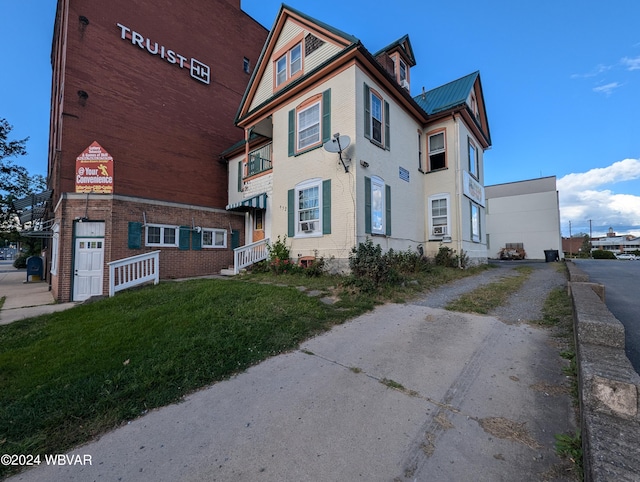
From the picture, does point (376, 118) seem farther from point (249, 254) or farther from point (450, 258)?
point (249, 254)

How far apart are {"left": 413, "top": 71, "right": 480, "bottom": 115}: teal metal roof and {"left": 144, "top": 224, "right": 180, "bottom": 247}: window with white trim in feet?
43.6

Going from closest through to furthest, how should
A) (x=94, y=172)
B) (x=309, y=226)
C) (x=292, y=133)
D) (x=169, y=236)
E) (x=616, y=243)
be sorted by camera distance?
(x=309, y=226) → (x=292, y=133) → (x=94, y=172) → (x=169, y=236) → (x=616, y=243)

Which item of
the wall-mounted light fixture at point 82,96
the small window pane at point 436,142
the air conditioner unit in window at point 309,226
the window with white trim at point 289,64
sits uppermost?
the window with white trim at point 289,64

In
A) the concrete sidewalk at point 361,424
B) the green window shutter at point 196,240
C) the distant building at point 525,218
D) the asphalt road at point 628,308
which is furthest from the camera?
the distant building at point 525,218

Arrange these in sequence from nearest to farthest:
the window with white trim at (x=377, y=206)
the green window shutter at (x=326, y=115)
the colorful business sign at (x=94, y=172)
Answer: the window with white trim at (x=377, y=206), the green window shutter at (x=326, y=115), the colorful business sign at (x=94, y=172)

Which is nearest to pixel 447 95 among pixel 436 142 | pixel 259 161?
pixel 436 142

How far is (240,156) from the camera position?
15.8m

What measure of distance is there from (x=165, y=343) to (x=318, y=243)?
6.45 m

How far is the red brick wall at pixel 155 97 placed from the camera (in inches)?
481

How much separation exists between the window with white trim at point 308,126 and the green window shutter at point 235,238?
6.01 m

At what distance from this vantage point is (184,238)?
12.9m

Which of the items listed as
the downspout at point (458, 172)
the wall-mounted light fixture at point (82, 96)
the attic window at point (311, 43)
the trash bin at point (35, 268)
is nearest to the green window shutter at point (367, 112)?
the attic window at point (311, 43)

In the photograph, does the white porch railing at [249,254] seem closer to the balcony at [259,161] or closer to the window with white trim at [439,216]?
the balcony at [259,161]

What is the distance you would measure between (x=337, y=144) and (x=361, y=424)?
8156 millimetres
